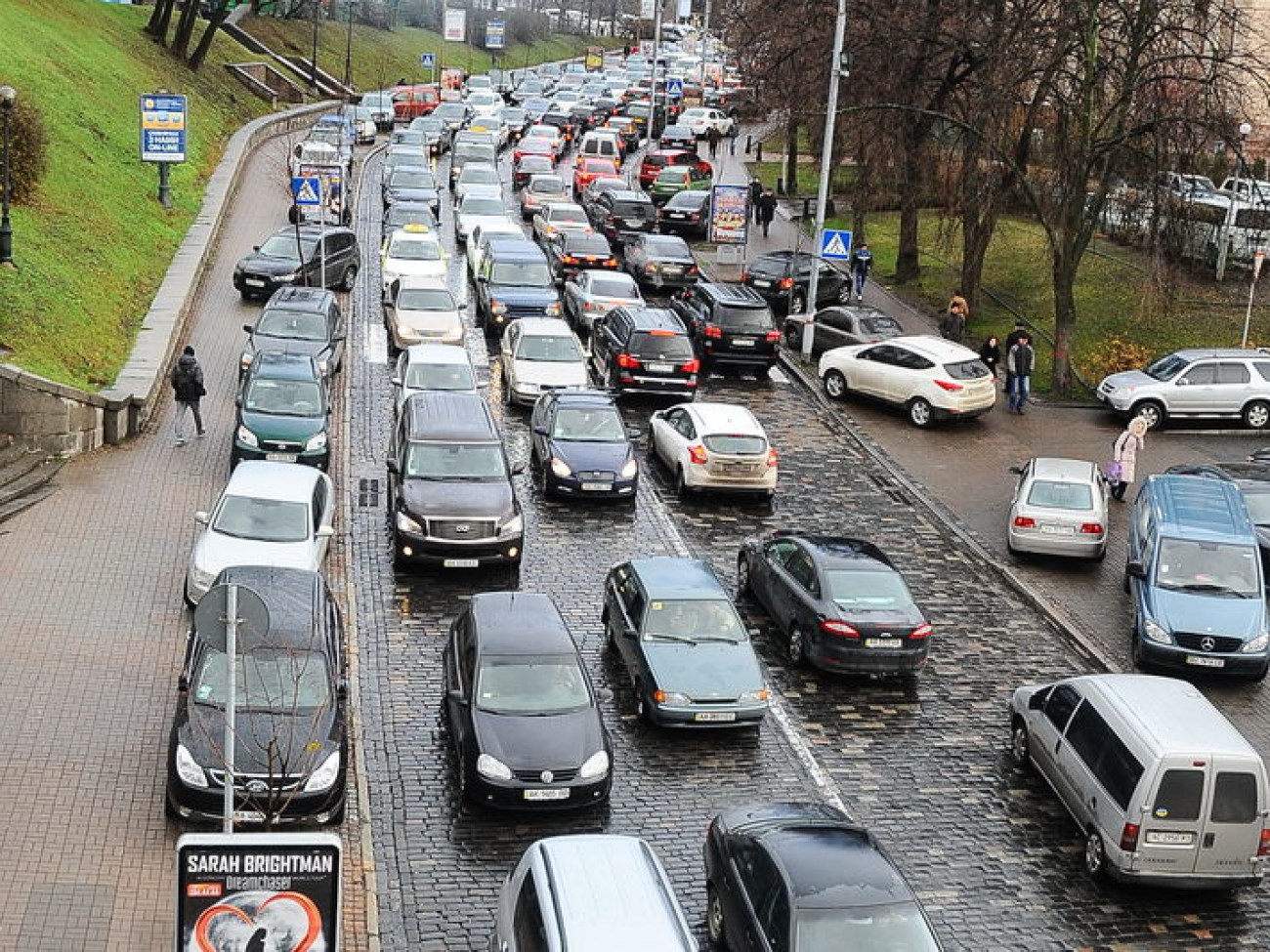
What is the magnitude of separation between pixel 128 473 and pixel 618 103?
70917mm

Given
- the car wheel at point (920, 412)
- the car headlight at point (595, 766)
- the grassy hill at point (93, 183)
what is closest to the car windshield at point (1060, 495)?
the car wheel at point (920, 412)

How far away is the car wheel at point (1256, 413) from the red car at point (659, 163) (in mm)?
29696

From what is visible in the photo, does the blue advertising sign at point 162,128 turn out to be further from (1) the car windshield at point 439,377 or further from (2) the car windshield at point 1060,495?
(2) the car windshield at point 1060,495

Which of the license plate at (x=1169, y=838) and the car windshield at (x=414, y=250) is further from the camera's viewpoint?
the car windshield at (x=414, y=250)

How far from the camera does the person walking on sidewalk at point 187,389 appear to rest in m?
25.6

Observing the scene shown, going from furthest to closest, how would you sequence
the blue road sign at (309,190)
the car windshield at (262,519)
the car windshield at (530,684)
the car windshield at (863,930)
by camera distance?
the blue road sign at (309,190) < the car windshield at (262,519) < the car windshield at (530,684) < the car windshield at (863,930)

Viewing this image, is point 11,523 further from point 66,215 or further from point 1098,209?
point 1098,209

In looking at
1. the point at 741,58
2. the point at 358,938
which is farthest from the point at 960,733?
the point at 741,58

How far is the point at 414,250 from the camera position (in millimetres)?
38375

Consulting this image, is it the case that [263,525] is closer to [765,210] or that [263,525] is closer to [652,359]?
[652,359]

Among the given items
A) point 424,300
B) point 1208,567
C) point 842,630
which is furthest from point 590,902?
point 424,300

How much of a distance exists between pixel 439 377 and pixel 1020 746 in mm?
13229

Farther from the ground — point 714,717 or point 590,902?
point 590,902

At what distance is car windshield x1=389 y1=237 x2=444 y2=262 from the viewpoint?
3816 cm
